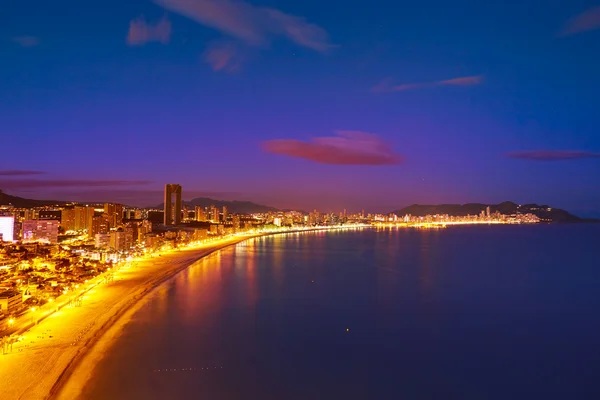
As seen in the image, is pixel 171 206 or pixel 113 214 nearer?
pixel 113 214

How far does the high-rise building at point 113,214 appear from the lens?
3355 cm

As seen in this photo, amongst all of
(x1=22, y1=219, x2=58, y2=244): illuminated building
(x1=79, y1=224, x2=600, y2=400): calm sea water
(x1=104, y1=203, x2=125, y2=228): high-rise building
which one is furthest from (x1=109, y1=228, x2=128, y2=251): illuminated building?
(x1=104, y1=203, x2=125, y2=228): high-rise building

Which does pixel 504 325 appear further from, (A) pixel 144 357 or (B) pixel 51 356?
(B) pixel 51 356

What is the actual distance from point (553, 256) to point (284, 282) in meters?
15.3

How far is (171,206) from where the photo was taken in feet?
163

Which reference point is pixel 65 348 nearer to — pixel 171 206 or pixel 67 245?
pixel 67 245

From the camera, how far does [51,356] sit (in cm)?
585

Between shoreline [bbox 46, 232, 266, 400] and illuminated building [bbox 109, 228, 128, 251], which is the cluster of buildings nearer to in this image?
illuminated building [bbox 109, 228, 128, 251]

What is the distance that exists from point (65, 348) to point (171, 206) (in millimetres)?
44779

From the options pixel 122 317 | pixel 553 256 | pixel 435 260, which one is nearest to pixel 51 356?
pixel 122 317

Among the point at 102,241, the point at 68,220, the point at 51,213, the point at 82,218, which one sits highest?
the point at 51,213

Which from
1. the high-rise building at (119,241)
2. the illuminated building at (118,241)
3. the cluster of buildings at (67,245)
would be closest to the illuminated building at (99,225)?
the cluster of buildings at (67,245)

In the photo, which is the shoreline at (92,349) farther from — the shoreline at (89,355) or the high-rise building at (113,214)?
the high-rise building at (113,214)

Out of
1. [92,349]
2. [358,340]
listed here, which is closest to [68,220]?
[92,349]
